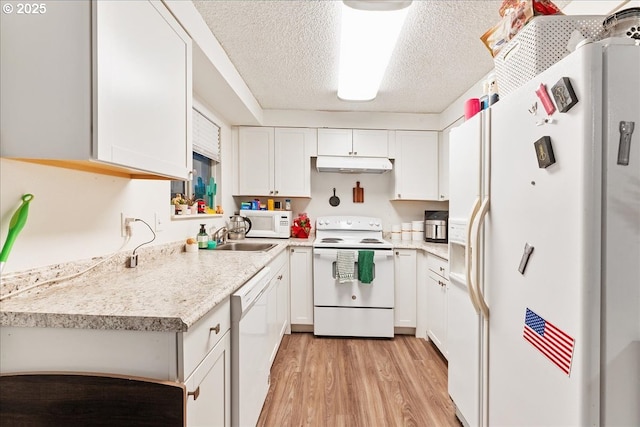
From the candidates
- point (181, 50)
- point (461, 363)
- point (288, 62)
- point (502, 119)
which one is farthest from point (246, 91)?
point (461, 363)

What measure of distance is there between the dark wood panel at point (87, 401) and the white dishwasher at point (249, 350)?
46 cm

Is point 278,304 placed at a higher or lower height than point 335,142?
lower

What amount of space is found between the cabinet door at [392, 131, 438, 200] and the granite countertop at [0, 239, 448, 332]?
91.0 inches

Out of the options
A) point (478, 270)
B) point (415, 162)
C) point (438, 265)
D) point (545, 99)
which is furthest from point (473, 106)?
point (415, 162)

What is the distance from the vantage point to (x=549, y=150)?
0.93 meters

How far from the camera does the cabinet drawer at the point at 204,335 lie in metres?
0.88

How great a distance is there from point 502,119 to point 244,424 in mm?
1753

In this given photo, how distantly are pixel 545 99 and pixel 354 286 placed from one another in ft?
7.33

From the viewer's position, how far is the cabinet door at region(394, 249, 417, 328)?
117 inches

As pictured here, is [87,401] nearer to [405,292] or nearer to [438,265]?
[438,265]

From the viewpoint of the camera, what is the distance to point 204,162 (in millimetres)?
2891

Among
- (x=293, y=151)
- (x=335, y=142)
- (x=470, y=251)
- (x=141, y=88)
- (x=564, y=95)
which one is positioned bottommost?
(x=470, y=251)

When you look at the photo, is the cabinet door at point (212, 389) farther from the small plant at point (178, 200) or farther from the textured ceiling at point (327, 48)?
the textured ceiling at point (327, 48)

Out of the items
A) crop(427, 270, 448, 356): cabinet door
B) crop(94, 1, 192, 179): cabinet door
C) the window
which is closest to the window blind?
the window
